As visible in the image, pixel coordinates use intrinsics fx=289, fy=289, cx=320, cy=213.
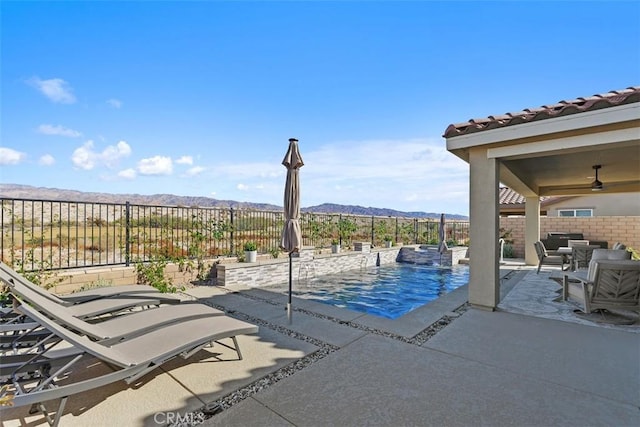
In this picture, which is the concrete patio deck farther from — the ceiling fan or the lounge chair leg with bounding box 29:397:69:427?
the ceiling fan

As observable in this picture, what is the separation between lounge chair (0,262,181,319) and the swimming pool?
367 centimetres

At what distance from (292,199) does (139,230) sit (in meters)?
5.01

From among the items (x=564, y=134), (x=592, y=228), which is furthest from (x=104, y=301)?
(x=592, y=228)

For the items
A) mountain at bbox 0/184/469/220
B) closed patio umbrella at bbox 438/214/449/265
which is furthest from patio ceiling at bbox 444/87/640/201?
mountain at bbox 0/184/469/220

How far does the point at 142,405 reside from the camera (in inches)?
109

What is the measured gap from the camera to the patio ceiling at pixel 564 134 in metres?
4.64

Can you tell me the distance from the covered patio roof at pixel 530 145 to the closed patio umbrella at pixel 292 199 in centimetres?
334

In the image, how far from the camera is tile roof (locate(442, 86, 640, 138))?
458 centimetres

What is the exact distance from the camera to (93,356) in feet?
8.45

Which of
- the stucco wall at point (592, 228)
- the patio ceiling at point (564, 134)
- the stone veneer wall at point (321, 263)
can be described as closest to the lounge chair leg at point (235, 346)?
the stone veneer wall at point (321, 263)

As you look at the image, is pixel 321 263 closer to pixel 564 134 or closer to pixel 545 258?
pixel 545 258

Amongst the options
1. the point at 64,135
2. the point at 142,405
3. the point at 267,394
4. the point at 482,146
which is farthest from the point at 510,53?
the point at 64,135

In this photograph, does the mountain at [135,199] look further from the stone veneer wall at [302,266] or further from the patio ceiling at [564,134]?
the patio ceiling at [564,134]

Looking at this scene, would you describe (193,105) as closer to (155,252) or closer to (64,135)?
(64,135)
